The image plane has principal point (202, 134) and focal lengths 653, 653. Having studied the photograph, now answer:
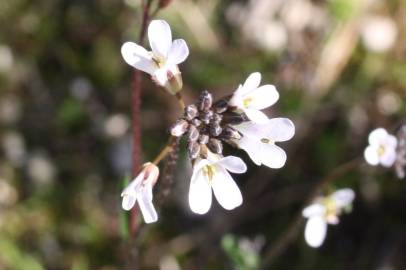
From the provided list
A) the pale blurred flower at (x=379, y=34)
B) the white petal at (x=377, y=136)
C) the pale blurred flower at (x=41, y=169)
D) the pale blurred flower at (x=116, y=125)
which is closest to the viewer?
the white petal at (x=377, y=136)

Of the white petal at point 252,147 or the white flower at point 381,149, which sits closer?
the white petal at point 252,147

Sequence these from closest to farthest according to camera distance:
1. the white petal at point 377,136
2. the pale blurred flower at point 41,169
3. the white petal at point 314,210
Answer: the white petal at point 377,136
the white petal at point 314,210
the pale blurred flower at point 41,169

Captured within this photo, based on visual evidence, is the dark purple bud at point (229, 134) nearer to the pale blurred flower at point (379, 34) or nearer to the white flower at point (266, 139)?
the white flower at point (266, 139)

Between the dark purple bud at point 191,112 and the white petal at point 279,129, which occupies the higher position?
the dark purple bud at point 191,112

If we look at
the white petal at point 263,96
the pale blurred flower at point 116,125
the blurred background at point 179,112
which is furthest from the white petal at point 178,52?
the pale blurred flower at point 116,125

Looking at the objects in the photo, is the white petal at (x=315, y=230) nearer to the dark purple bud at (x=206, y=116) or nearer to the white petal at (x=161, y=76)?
the dark purple bud at (x=206, y=116)

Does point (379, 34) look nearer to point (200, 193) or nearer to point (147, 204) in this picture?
point (200, 193)

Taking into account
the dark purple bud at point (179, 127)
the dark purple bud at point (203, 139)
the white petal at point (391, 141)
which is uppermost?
the dark purple bud at point (179, 127)

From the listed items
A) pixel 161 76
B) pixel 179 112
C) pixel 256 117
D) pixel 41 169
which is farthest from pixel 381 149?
pixel 41 169
